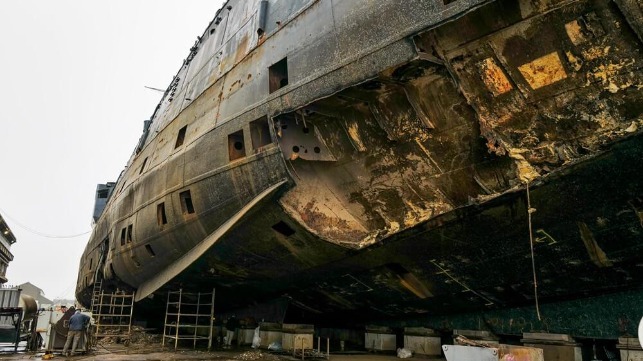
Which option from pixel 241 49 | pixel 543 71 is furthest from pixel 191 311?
pixel 543 71

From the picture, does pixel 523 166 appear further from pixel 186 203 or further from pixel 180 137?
pixel 180 137

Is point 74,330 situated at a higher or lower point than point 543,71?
lower

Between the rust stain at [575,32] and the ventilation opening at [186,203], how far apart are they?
6.56 m

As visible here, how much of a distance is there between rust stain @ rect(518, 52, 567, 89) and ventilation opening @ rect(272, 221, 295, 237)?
3.91m

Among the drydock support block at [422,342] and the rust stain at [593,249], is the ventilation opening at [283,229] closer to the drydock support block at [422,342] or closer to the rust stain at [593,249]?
the drydock support block at [422,342]

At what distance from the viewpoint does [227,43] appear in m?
9.10

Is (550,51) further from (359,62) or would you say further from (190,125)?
(190,125)

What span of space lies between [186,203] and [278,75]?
3216 millimetres

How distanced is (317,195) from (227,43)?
444 centimetres

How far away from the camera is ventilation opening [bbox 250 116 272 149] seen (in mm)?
6848

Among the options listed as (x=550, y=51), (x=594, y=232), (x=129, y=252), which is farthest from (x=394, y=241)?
(x=129, y=252)

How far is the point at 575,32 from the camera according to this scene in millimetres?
4277

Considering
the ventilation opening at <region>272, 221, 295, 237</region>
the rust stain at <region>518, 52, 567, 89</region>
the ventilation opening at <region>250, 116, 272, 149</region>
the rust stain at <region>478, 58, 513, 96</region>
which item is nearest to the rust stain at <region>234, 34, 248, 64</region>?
the ventilation opening at <region>250, 116, 272, 149</region>

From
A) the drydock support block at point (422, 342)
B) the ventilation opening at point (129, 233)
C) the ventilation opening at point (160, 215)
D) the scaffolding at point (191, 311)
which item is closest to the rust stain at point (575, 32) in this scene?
the drydock support block at point (422, 342)
